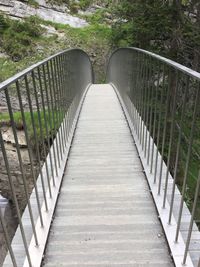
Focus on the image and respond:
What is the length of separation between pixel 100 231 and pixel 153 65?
162 cm

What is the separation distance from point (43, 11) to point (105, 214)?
611 inches

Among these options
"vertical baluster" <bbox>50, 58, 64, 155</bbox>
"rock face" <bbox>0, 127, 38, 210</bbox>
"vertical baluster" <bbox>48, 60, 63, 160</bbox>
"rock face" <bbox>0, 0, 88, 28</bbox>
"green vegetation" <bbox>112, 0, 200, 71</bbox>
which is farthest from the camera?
"rock face" <bbox>0, 0, 88, 28</bbox>

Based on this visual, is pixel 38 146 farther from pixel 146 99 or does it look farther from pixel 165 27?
pixel 165 27

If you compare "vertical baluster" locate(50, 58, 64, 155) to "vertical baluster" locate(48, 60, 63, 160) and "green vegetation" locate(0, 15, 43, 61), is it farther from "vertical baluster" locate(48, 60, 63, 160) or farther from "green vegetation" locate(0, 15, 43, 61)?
"green vegetation" locate(0, 15, 43, 61)

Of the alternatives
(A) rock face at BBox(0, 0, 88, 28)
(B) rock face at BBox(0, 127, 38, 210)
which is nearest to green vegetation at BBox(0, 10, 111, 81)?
(A) rock face at BBox(0, 0, 88, 28)

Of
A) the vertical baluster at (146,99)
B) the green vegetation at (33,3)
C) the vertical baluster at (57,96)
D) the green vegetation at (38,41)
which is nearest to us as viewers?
the vertical baluster at (57,96)

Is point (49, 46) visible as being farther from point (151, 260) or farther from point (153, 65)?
point (151, 260)

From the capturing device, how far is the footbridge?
2000 millimetres

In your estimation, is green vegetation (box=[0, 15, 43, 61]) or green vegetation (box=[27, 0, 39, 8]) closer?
green vegetation (box=[0, 15, 43, 61])

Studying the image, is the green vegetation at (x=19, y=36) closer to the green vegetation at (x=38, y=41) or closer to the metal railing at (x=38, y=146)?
the green vegetation at (x=38, y=41)

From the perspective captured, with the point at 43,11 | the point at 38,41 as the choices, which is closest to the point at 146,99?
the point at 38,41

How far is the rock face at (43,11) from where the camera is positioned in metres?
15.5

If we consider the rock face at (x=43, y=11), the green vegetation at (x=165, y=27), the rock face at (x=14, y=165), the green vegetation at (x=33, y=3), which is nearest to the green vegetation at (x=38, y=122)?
the rock face at (x=14, y=165)

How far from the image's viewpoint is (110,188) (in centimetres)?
309
